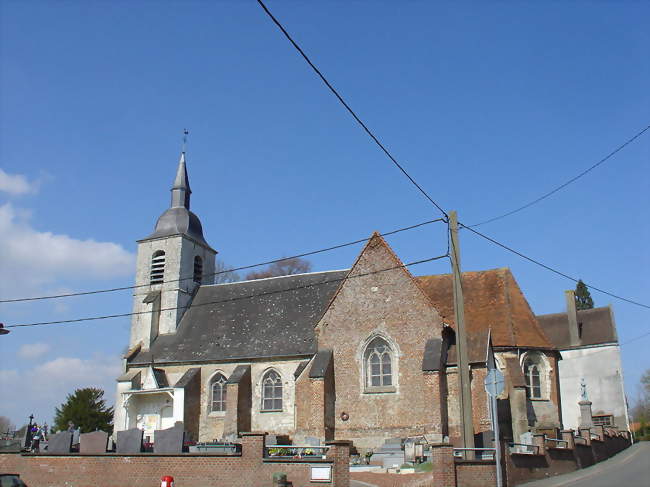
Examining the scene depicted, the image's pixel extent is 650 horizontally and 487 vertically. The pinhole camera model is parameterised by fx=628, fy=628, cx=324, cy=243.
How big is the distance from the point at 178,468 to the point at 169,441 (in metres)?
0.95

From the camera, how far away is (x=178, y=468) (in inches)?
729

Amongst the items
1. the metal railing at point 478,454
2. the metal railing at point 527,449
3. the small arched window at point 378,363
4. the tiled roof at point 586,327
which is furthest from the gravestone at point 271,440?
the tiled roof at point 586,327

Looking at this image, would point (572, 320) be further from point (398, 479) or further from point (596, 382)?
point (398, 479)

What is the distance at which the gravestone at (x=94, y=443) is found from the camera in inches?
791

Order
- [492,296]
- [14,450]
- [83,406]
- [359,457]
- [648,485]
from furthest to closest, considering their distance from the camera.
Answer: [83,406], [492,296], [359,457], [14,450], [648,485]

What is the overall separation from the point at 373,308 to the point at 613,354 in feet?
68.0

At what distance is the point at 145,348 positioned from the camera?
110 ft

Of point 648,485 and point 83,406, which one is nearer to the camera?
point 648,485

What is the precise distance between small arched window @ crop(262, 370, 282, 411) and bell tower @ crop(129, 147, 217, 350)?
23.7ft

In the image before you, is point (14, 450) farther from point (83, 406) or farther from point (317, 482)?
point (83, 406)

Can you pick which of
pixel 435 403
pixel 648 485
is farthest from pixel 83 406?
pixel 648 485

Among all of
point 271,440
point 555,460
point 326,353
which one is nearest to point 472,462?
point 555,460

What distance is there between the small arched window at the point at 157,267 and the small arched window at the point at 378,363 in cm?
1465

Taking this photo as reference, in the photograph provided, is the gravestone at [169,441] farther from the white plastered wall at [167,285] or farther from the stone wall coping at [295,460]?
the white plastered wall at [167,285]
